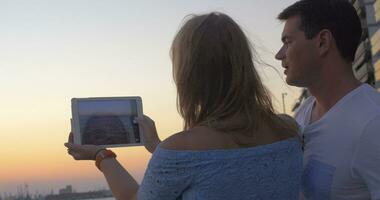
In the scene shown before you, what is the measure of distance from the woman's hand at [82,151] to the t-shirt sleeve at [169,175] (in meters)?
0.51

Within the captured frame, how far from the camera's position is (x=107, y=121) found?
295cm

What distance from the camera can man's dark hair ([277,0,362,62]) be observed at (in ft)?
10.00

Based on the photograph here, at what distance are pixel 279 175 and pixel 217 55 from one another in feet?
1.91

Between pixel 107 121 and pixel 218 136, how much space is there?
2.44ft

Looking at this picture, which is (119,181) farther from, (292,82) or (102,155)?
(292,82)

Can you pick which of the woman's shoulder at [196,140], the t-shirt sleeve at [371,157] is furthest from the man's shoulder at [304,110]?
the woman's shoulder at [196,140]

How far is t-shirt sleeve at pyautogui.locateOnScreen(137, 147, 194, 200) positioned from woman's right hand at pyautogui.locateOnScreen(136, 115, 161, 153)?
22.8 inches

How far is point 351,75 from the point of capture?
306 cm

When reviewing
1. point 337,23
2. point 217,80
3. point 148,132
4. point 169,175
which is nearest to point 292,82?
point 337,23

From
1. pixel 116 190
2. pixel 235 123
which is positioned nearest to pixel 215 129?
pixel 235 123

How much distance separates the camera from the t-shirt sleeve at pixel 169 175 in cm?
238

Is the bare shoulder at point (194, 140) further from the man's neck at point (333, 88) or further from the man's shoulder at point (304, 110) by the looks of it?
the man's shoulder at point (304, 110)

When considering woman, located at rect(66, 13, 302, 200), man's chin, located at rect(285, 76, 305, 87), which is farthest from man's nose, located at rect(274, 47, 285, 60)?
woman, located at rect(66, 13, 302, 200)

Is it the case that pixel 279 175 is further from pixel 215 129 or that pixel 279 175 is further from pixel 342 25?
pixel 342 25
